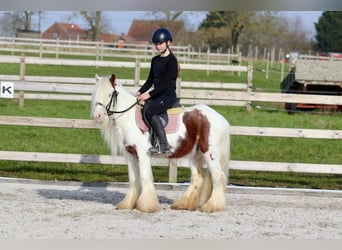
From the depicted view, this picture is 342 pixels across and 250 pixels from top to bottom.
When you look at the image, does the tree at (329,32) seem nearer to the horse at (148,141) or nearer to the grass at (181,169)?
the grass at (181,169)

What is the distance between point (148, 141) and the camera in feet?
24.0

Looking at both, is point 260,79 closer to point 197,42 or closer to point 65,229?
point 197,42

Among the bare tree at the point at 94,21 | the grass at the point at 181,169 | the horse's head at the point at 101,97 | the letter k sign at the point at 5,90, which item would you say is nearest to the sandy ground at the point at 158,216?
the grass at the point at 181,169

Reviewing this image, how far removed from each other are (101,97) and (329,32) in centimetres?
5584

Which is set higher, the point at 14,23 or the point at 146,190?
the point at 14,23

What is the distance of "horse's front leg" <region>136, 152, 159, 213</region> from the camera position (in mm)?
7180

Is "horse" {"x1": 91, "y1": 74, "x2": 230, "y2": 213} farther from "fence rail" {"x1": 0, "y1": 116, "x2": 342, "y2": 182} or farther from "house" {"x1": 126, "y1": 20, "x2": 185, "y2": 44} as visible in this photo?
"house" {"x1": 126, "y1": 20, "x2": 185, "y2": 44}

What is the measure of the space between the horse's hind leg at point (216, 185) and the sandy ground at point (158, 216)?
4.5 inches

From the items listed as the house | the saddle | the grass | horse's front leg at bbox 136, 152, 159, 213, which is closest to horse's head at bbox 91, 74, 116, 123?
the saddle

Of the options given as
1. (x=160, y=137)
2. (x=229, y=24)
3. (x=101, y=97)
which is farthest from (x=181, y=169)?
(x=229, y=24)

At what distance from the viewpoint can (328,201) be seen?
8430 millimetres

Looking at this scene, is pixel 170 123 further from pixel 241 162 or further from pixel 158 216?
pixel 241 162

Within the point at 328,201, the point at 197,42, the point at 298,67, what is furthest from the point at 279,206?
the point at 197,42

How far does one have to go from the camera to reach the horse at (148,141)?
7.29 m
